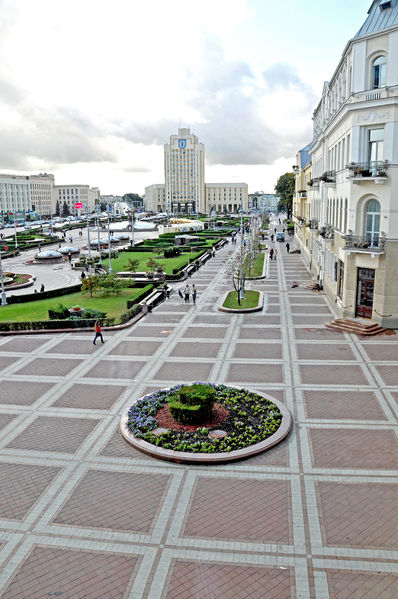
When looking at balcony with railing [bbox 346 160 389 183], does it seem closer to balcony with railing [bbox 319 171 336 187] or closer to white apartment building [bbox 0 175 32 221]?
balcony with railing [bbox 319 171 336 187]

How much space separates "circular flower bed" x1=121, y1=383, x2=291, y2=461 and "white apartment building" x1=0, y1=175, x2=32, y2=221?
177 meters

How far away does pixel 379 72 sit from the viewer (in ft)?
83.5

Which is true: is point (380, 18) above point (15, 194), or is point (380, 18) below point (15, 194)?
above

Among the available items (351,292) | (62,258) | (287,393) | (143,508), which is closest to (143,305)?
(351,292)

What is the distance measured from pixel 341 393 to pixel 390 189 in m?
12.5

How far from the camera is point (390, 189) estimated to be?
25.0m

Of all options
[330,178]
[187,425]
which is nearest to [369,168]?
[330,178]

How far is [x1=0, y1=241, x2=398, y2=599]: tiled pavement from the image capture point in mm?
9148

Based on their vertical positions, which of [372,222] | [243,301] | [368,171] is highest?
[368,171]

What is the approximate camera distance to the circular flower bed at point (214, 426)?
534 inches

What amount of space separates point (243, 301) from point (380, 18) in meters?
18.2

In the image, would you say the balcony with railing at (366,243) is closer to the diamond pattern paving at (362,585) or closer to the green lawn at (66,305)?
the green lawn at (66,305)

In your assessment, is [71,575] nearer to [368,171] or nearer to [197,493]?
[197,493]

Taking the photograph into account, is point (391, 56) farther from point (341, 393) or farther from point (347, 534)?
point (347, 534)
